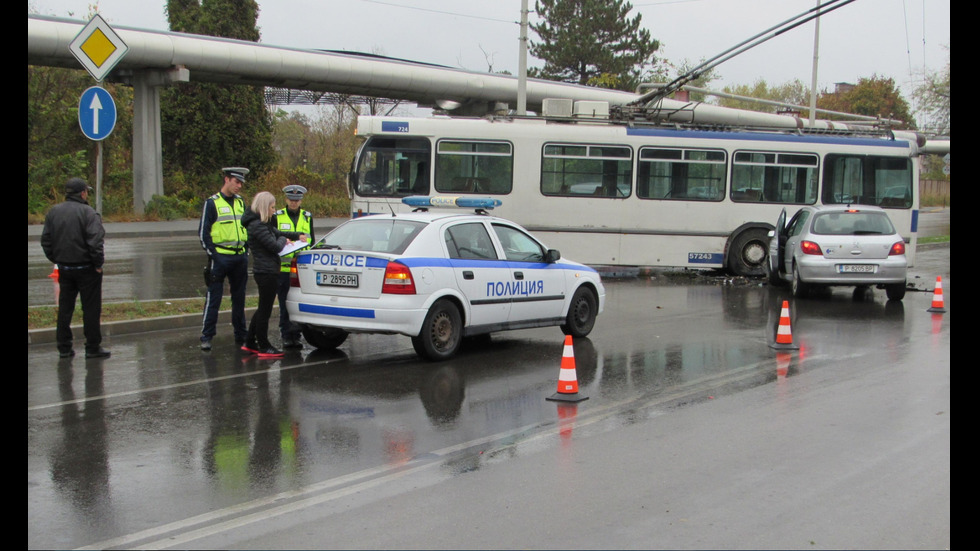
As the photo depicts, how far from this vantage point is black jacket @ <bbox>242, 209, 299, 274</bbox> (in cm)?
992

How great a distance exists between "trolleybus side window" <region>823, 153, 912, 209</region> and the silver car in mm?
4379

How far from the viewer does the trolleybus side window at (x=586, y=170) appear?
19.9m

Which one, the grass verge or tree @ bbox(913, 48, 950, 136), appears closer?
the grass verge

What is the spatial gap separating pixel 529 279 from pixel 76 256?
4921 millimetres

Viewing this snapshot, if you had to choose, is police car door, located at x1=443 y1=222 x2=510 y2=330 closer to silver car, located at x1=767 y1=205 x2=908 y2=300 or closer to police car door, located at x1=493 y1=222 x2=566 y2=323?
police car door, located at x1=493 y1=222 x2=566 y2=323

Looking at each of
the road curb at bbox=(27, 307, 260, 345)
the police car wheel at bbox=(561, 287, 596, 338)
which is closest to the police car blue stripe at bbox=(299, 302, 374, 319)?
the road curb at bbox=(27, 307, 260, 345)

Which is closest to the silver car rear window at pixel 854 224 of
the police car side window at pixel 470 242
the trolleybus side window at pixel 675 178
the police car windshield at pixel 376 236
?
the trolleybus side window at pixel 675 178

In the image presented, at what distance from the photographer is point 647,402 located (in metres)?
8.16

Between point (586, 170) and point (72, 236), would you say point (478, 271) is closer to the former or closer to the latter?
point (72, 236)

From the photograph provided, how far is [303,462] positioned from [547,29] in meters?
65.2

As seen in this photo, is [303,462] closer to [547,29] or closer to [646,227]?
[646,227]

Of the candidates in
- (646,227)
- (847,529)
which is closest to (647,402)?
(847,529)

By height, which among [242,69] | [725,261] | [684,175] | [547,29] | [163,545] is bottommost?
[163,545]

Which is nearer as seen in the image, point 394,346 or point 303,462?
point 303,462
